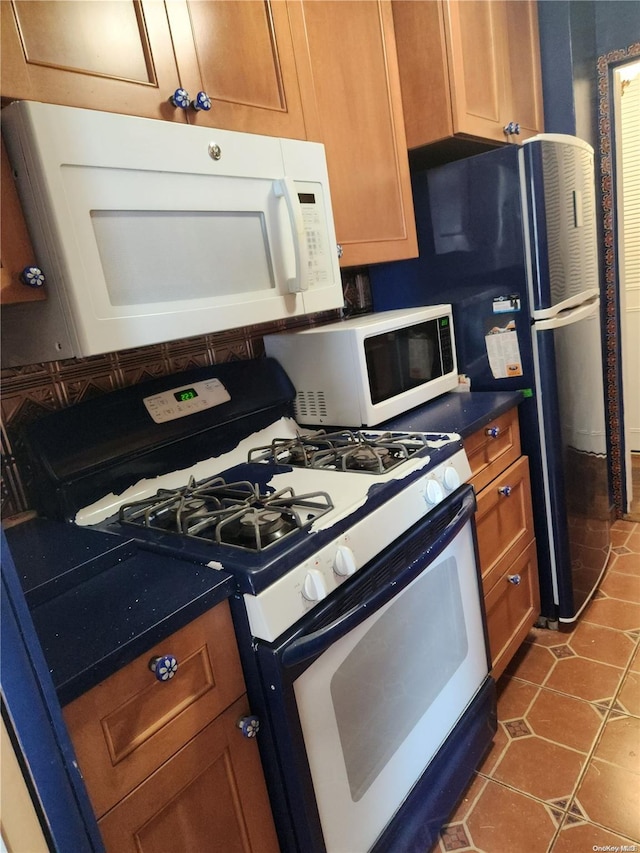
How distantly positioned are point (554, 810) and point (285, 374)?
135 centimetres

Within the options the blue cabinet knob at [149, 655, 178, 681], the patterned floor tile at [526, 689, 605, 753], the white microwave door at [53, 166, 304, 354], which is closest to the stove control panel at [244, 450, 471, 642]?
the blue cabinet knob at [149, 655, 178, 681]

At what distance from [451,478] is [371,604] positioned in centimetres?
42

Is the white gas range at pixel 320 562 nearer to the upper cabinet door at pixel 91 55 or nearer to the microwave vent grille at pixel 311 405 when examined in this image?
the microwave vent grille at pixel 311 405

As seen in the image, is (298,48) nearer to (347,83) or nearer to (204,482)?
(347,83)

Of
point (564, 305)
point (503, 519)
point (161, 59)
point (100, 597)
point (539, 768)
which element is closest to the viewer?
point (100, 597)

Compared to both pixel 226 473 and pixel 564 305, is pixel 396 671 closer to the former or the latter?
pixel 226 473

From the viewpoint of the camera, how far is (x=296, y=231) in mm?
1350

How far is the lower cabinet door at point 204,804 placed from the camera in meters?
0.81

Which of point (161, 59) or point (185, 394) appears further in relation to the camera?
point (185, 394)

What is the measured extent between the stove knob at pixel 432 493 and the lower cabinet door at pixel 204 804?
57 centimetres

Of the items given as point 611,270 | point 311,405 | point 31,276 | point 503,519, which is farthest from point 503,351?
point 31,276

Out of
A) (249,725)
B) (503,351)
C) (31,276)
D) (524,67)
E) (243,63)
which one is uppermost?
(524,67)

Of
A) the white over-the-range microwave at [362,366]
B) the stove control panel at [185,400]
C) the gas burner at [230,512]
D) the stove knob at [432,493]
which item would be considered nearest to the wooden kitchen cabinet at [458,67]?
the white over-the-range microwave at [362,366]

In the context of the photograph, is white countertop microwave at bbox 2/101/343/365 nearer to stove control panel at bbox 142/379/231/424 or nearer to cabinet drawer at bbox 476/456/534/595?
stove control panel at bbox 142/379/231/424
